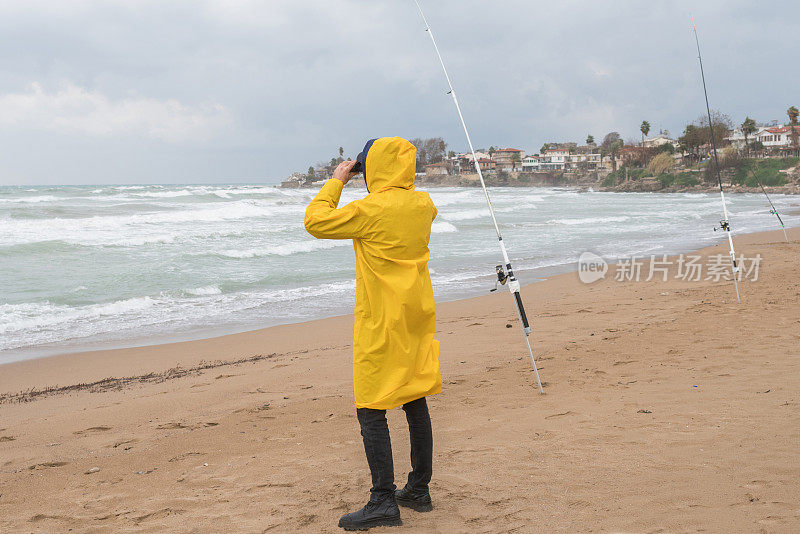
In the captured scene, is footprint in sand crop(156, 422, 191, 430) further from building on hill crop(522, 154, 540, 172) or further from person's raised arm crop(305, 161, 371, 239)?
building on hill crop(522, 154, 540, 172)

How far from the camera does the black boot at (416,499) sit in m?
3.09

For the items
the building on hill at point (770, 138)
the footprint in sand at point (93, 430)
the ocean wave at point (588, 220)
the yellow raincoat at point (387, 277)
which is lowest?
the ocean wave at point (588, 220)

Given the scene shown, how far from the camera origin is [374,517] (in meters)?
2.91

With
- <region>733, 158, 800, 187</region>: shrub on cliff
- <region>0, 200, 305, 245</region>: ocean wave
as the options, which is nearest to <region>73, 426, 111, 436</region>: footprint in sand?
<region>0, 200, 305, 245</region>: ocean wave

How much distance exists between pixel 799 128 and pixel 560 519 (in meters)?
102

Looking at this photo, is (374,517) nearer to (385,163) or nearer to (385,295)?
(385,295)

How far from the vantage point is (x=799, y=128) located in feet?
287

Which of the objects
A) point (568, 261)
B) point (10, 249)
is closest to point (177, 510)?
point (568, 261)

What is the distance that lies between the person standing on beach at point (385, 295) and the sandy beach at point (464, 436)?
45cm

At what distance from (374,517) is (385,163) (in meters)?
1.61

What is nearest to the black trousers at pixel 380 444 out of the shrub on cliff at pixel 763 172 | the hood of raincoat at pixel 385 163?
the hood of raincoat at pixel 385 163

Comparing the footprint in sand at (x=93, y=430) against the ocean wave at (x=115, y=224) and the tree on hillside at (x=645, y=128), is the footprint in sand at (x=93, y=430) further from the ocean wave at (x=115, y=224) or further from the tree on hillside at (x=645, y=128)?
the tree on hillside at (x=645, y=128)

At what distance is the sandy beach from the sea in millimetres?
1992

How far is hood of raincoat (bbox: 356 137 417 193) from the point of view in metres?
2.95
